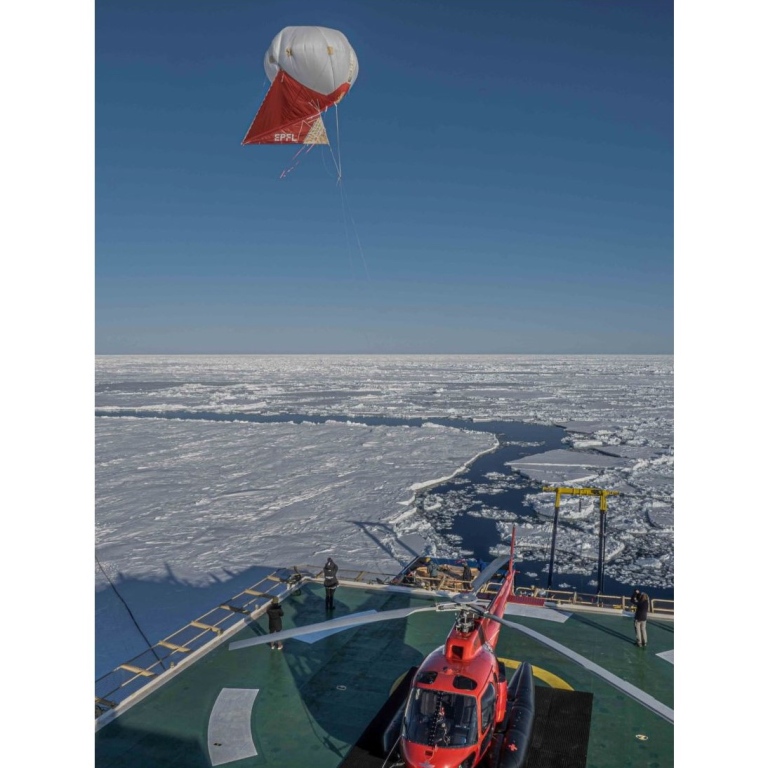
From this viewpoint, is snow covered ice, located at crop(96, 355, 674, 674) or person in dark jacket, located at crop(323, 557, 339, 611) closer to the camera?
person in dark jacket, located at crop(323, 557, 339, 611)

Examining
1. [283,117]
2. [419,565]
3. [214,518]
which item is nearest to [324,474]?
[214,518]

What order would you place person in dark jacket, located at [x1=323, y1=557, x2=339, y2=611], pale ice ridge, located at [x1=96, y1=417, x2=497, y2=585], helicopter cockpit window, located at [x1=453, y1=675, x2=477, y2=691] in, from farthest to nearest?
pale ice ridge, located at [x1=96, y1=417, x2=497, y2=585] < person in dark jacket, located at [x1=323, y1=557, x2=339, y2=611] < helicopter cockpit window, located at [x1=453, y1=675, x2=477, y2=691]

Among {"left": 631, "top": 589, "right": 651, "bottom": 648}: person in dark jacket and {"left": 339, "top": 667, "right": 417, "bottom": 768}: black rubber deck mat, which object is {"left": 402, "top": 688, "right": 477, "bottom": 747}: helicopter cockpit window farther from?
{"left": 631, "top": 589, "right": 651, "bottom": 648}: person in dark jacket

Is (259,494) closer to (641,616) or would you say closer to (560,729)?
(641,616)

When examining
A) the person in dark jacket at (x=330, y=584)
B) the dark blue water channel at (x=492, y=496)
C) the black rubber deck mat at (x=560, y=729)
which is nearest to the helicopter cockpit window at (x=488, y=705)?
the black rubber deck mat at (x=560, y=729)

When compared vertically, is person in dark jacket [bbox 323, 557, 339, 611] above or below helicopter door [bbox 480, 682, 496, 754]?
below

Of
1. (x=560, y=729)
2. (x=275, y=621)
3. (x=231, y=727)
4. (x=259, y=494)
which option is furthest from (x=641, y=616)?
(x=259, y=494)

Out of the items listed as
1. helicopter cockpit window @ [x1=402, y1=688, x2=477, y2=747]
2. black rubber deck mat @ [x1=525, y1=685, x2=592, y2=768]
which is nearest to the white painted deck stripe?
helicopter cockpit window @ [x1=402, y1=688, x2=477, y2=747]
